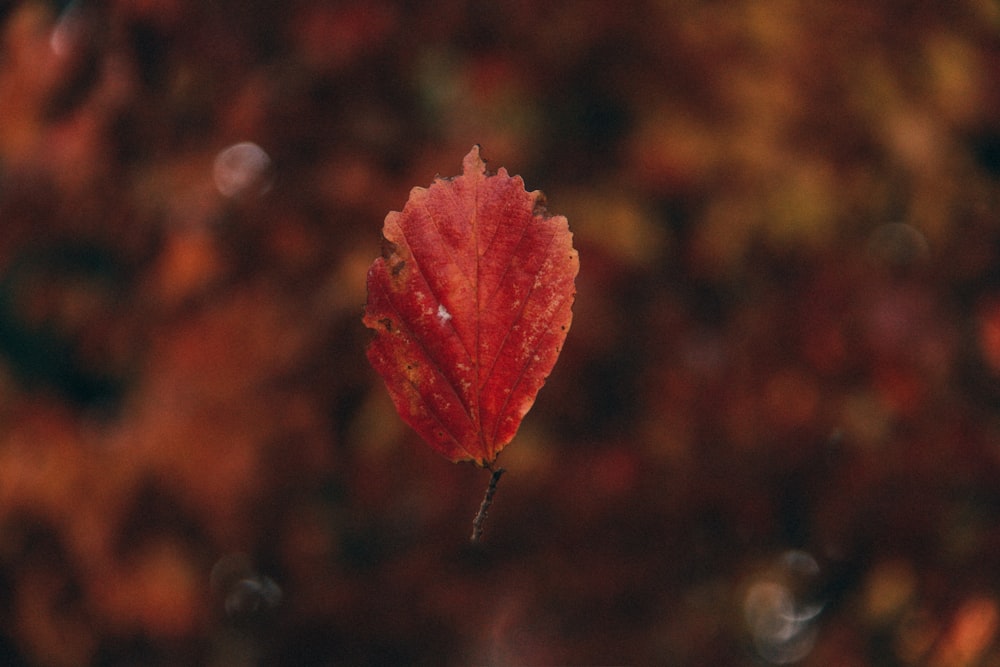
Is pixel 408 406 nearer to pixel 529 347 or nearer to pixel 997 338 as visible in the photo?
pixel 529 347

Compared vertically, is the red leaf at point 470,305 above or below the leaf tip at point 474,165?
below

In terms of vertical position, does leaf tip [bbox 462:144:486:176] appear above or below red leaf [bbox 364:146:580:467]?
above

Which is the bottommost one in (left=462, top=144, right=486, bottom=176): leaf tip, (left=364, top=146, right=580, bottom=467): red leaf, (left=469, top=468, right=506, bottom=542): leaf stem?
(left=469, top=468, right=506, bottom=542): leaf stem

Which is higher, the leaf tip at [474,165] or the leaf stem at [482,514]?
the leaf tip at [474,165]

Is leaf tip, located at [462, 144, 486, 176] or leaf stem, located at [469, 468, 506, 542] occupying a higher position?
leaf tip, located at [462, 144, 486, 176]

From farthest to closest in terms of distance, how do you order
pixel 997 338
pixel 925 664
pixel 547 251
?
pixel 925 664, pixel 997 338, pixel 547 251

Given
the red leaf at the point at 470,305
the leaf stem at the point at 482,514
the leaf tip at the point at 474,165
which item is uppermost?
the leaf tip at the point at 474,165

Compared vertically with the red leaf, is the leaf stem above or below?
below

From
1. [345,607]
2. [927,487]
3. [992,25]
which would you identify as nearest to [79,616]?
[345,607]
